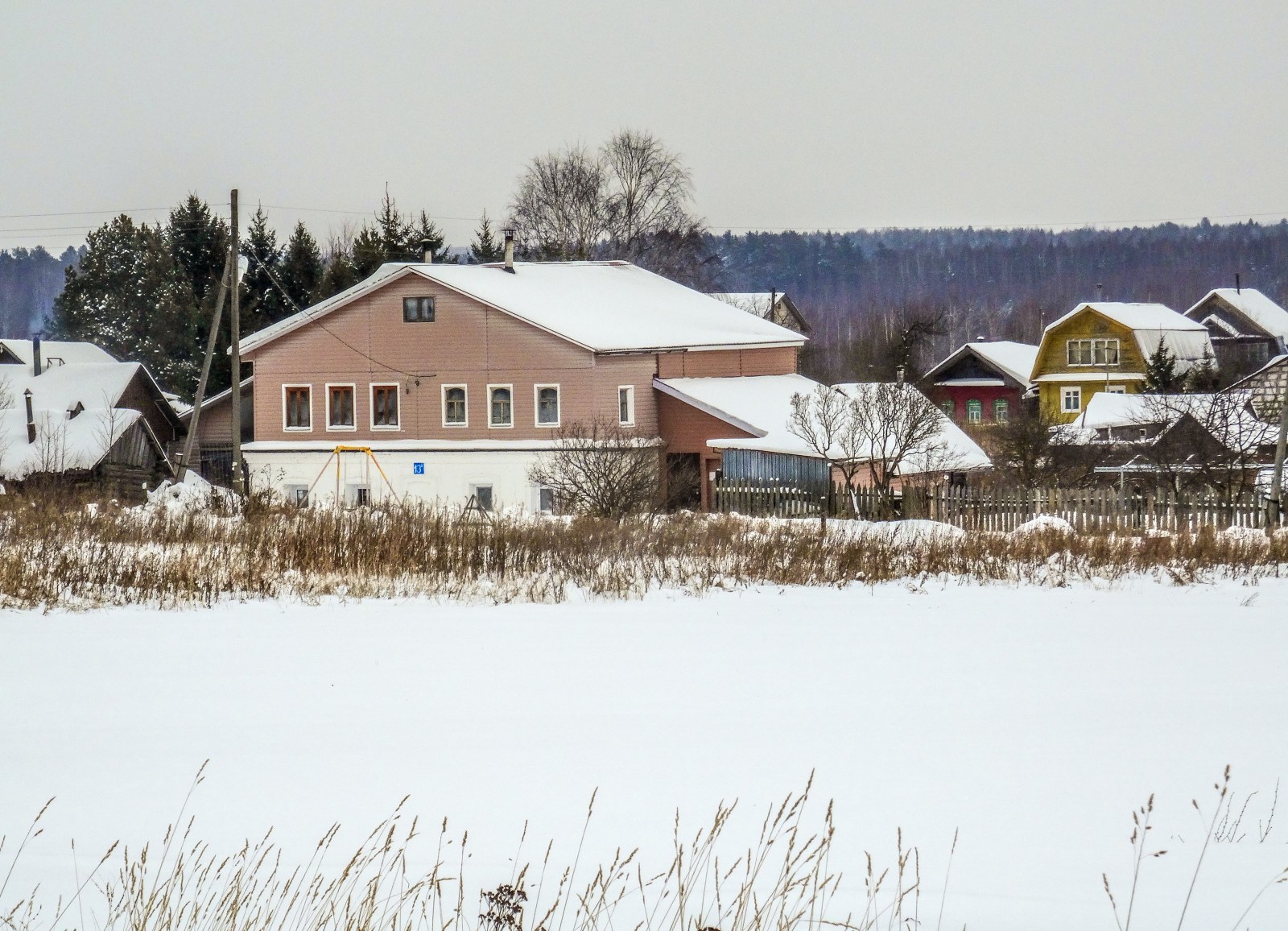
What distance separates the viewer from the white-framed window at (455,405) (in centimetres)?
3775

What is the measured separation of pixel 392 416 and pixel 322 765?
3246 cm

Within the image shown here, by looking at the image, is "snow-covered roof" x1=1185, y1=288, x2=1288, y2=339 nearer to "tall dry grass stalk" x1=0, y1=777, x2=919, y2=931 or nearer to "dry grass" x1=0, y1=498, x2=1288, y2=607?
"dry grass" x1=0, y1=498, x2=1288, y2=607

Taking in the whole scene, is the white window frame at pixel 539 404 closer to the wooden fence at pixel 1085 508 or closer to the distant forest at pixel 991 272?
the wooden fence at pixel 1085 508

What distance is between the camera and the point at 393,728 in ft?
24.9

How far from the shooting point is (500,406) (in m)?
37.6

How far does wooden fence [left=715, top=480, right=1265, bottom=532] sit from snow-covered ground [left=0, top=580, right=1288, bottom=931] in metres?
10.5

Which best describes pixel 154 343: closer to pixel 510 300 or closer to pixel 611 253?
pixel 611 253

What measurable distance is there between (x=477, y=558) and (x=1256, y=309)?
69026mm

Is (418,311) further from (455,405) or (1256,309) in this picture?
(1256,309)

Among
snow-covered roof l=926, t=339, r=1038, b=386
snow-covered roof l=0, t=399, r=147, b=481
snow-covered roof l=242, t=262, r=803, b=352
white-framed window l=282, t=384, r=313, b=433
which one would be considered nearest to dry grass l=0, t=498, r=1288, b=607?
snow-covered roof l=242, t=262, r=803, b=352

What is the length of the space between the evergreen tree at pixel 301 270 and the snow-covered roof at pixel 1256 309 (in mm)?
48088

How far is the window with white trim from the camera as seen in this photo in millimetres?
38500

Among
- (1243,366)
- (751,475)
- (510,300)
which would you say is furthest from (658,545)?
(1243,366)

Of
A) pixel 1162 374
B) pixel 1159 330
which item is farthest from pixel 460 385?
pixel 1159 330
